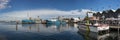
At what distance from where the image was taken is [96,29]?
141 feet

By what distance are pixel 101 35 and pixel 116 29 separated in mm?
7751

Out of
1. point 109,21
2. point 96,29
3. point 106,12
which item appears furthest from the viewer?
point 106,12

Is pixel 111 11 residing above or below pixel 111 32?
above

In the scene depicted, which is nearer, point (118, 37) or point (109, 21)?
point (118, 37)

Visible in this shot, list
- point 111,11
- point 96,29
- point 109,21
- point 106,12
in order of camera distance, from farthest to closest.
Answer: point 106,12, point 111,11, point 109,21, point 96,29

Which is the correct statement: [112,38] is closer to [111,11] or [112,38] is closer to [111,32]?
[111,32]

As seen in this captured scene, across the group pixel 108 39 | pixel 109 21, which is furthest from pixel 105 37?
pixel 109 21

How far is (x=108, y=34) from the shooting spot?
46750mm

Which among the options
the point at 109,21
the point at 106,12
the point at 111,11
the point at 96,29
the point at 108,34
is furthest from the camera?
the point at 106,12

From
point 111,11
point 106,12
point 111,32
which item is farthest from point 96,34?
point 106,12

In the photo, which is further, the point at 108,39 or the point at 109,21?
the point at 109,21

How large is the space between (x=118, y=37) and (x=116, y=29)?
21.1ft

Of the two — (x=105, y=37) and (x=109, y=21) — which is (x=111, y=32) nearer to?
(x=105, y=37)

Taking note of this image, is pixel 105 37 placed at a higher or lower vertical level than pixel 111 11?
lower
